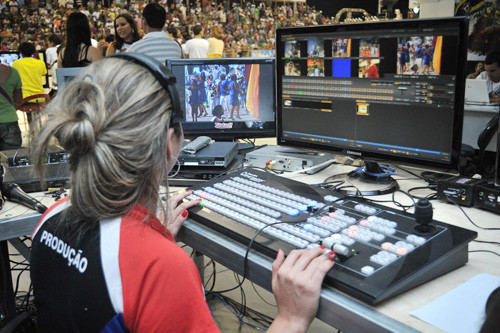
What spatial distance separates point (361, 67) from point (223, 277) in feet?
4.73

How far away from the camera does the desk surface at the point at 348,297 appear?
2.32 ft

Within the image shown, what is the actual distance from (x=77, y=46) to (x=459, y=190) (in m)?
3.24

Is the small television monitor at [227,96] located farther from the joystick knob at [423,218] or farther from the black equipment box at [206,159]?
the joystick knob at [423,218]

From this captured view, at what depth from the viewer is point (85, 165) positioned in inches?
26.7

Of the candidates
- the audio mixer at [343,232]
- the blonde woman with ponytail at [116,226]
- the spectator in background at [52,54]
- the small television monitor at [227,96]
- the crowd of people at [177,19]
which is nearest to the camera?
the blonde woman with ponytail at [116,226]

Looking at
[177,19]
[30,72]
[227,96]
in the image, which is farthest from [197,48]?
[227,96]

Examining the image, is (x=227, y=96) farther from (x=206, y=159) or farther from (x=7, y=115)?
(x=7, y=115)

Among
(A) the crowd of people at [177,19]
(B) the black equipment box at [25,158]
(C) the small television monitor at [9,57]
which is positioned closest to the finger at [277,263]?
(B) the black equipment box at [25,158]

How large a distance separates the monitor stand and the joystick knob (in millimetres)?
430

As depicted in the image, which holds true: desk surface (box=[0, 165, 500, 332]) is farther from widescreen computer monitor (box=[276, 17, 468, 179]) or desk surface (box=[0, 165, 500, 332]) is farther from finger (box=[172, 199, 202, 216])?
widescreen computer monitor (box=[276, 17, 468, 179])

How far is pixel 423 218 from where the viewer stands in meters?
0.88

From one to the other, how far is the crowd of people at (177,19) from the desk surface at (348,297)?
516 centimetres

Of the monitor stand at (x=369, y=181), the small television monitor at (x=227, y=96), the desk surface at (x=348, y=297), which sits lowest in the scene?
the desk surface at (x=348, y=297)

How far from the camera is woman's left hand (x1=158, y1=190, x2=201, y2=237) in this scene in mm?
1109
